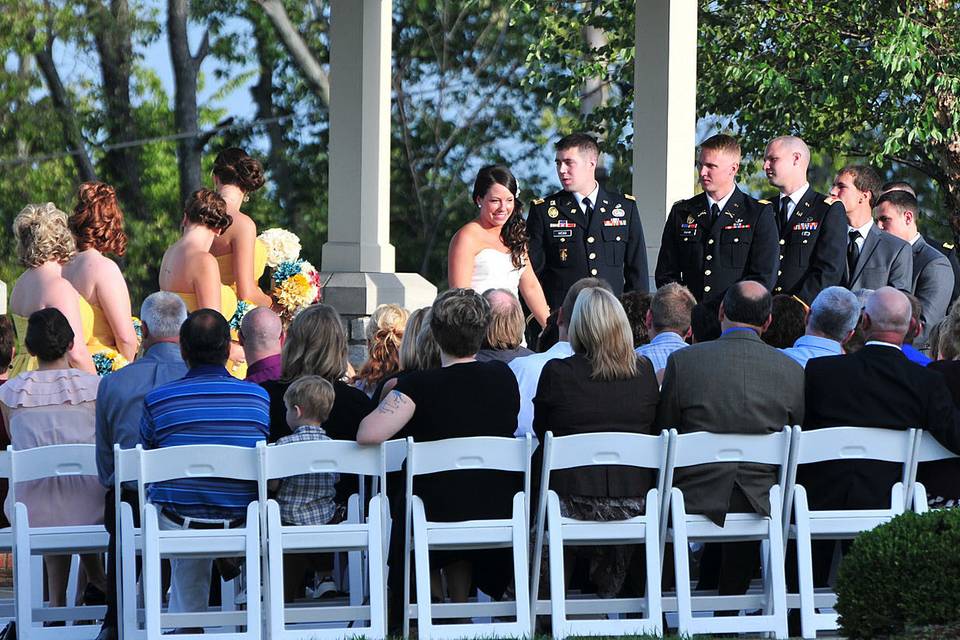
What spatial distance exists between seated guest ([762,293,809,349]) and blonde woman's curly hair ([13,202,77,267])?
10.9 feet

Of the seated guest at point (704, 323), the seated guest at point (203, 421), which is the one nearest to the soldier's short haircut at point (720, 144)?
the seated guest at point (704, 323)

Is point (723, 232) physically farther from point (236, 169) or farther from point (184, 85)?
point (184, 85)

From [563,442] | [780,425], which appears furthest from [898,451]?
[563,442]

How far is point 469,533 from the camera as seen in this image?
18.7 ft

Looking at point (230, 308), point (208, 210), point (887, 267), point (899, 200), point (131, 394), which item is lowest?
point (131, 394)

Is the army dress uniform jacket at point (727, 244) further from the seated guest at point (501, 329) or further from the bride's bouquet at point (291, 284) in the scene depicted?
the bride's bouquet at point (291, 284)

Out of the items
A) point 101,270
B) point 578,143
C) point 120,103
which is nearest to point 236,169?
point 101,270

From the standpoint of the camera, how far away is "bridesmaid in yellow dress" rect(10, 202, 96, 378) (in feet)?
24.6

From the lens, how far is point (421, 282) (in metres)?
11.0

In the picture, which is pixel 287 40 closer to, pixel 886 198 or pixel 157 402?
pixel 886 198

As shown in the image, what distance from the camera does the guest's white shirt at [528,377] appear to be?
6.34 m

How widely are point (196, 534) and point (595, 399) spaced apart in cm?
151

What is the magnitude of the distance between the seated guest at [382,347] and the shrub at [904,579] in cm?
246

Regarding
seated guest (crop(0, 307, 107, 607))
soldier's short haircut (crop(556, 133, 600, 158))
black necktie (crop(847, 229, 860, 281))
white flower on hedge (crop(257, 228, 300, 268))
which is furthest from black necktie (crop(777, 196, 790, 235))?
seated guest (crop(0, 307, 107, 607))
